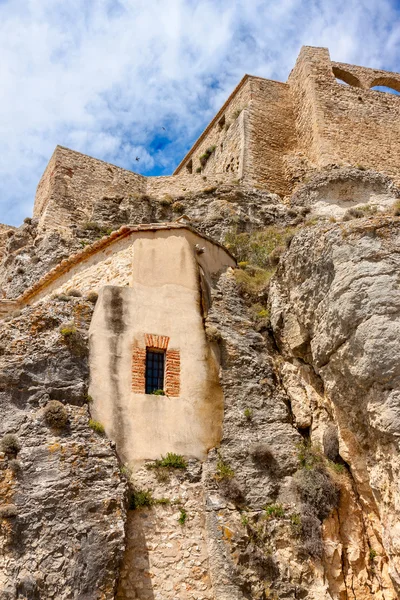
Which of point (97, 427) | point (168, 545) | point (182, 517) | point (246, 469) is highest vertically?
point (97, 427)

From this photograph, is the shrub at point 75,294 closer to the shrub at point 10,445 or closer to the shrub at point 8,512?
the shrub at point 10,445

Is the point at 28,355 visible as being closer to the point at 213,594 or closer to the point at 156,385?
the point at 156,385

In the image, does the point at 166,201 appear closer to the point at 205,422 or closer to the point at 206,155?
the point at 206,155

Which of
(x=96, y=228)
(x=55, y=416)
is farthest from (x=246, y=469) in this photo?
(x=96, y=228)

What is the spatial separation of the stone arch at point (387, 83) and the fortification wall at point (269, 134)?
4.58 meters

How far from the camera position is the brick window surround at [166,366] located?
1061 centimetres

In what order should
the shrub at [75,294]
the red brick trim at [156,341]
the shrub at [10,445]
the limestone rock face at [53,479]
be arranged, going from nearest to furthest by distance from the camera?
1. the limestone rock face at [53,479]
2. the shrub at [10,445]
3. the red brick trim at [156,341]
4. the shrub at [75,294]

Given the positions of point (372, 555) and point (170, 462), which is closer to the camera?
point (372, 555)

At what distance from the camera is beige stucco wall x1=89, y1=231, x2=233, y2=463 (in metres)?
10.1

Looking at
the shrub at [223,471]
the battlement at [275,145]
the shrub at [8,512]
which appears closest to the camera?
the shrub at [8,512]

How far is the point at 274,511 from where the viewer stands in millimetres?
9820

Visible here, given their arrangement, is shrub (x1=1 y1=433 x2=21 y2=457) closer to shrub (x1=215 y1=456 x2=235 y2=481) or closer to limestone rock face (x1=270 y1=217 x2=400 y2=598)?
shrub (x1=215 y1=456 x2=235 y2=481)

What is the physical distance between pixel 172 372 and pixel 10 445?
3.10 meters

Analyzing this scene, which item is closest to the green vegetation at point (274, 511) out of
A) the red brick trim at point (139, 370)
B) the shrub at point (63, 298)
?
the red brick trim at point (139, 370)
